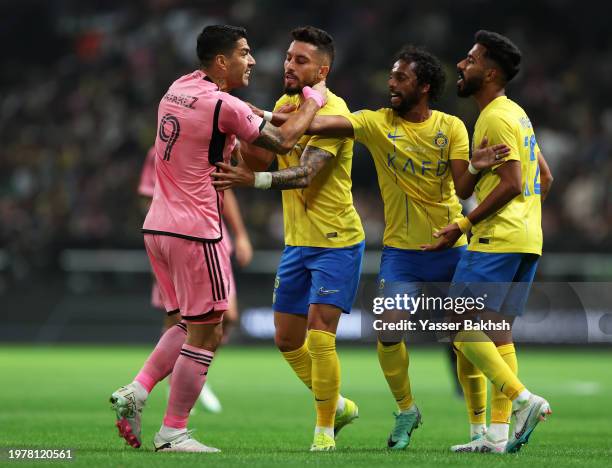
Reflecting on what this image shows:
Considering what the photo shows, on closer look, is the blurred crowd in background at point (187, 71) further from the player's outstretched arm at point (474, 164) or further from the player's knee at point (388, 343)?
the player's outstretched arm at point (474, 164)

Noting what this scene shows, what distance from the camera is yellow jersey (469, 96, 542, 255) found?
23.3 ft

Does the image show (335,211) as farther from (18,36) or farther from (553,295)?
(18,36)

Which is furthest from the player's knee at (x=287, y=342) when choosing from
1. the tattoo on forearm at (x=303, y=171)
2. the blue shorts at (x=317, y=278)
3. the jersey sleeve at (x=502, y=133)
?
the jersey sleeve at (x=502, y=133)

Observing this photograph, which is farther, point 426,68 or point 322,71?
point 322,71

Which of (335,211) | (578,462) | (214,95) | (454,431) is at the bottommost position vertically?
(454,431)

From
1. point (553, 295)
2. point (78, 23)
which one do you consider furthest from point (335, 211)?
point (78, 23)

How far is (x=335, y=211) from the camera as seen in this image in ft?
25.1

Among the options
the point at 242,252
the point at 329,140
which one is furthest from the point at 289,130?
the point at 242,252

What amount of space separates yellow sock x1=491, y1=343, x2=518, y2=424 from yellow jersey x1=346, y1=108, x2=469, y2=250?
0.87 m

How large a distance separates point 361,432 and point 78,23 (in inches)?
732

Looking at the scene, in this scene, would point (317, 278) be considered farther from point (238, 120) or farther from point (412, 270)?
point (238, 120)

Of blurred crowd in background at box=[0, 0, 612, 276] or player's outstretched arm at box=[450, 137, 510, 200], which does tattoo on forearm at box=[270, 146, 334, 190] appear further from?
blurred crowd in background at box=[0, 0, 612, 276]

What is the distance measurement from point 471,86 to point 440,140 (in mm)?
407

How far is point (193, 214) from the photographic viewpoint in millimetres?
6871
